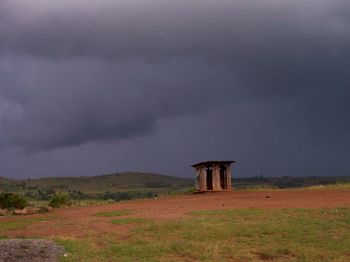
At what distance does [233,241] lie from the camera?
→ 17.8 m

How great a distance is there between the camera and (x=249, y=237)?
732 inches

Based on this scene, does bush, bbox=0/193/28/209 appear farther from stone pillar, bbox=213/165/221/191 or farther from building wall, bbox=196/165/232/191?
stone pillar, bbox=213/165/221/191

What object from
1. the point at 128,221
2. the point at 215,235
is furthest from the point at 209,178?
the point at 215,235

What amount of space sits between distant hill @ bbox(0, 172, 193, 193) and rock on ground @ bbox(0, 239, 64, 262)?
111645 mm

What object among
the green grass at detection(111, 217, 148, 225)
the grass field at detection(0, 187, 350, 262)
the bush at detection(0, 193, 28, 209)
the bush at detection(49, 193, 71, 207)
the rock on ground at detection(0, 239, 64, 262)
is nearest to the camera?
the rock on ground at detection(0, 239, 64, 262)

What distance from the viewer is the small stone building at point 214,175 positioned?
48281mm

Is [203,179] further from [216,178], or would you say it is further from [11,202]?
[11,202]

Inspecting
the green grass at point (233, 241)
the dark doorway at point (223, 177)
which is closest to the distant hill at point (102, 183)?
the dark doorway at point (223, 177)

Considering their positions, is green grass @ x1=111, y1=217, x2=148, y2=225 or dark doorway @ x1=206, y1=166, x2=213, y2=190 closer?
green grass @ x1=111, y1=217, x2=148, y2=225

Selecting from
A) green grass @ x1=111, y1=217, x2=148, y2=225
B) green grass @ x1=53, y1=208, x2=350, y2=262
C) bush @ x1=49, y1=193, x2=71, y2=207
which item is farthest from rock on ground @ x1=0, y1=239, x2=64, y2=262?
bush @ x1=49, y1=193, x2=71, y2=207

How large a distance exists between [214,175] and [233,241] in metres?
30.6

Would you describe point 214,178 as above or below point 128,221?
above

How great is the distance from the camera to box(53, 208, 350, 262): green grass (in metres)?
15.3

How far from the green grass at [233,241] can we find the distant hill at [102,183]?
107 m
